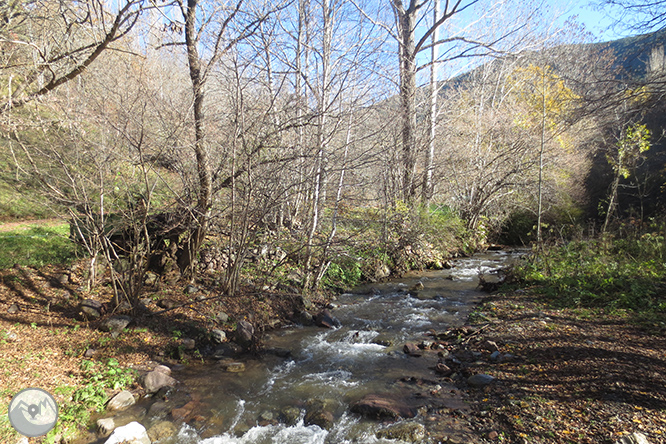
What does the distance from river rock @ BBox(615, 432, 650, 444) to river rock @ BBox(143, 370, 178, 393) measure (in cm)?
433

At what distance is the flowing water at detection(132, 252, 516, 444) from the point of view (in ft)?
11.9

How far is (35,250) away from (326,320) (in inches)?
215

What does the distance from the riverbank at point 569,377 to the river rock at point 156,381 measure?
3.30 m

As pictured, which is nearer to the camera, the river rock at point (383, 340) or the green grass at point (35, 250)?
the river rock at point (383, 340)

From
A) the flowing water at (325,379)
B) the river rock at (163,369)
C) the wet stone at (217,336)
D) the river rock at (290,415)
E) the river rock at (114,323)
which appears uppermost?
the river rock at (114,323)

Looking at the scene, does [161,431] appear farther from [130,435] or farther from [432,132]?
[432,132]

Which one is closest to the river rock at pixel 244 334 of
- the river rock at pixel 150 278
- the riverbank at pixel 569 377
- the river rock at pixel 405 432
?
the river rock at pixel 150 278

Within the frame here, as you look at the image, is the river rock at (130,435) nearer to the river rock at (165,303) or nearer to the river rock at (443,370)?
the river rock at (165,303)

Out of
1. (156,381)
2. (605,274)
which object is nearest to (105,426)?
(156,381)

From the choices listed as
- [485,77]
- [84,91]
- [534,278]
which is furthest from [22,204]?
[485,77]

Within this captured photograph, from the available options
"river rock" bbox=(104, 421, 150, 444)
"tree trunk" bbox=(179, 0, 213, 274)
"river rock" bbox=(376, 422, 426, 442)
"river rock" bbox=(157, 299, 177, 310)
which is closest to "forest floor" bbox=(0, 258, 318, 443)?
"river rock" bbox=(157, 299, 177, 310)

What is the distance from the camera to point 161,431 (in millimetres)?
3568

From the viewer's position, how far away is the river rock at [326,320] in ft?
21.2
